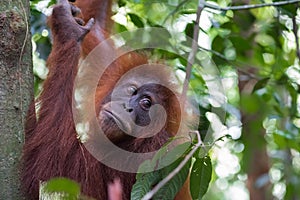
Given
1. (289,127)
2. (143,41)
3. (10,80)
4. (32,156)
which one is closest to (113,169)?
(32,156)

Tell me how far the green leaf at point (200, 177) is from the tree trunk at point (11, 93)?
0.83 meters

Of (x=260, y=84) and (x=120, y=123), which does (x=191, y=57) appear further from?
(x=260, y=84)

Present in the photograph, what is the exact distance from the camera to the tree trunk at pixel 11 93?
2.80m

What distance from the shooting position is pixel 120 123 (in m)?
3.49

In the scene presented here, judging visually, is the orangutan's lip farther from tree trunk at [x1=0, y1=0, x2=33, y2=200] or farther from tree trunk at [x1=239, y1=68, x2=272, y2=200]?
tree trunk at [x1=239, y1=68, x2=272, y2=200]

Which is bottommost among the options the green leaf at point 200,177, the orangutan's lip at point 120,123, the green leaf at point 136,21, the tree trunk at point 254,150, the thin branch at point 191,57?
the tree trunk at point 254,150

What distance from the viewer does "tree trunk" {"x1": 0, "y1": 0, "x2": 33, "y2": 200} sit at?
2.80 metres

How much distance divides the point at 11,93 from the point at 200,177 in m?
0.97

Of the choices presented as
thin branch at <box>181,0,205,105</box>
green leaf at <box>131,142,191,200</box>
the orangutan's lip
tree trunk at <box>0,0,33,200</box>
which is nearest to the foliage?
thin branch at <box>181,0,205,105</box>

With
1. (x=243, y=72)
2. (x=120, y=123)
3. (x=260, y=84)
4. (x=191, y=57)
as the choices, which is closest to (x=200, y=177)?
(x=191, y=57)

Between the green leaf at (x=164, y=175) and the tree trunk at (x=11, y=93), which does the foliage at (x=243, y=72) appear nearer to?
the green leaf at (x=164, y=175)

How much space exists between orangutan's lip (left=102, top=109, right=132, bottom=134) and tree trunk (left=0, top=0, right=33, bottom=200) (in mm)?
699

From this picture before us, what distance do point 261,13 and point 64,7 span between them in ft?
9.22

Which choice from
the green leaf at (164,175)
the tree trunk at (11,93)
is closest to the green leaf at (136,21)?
the tree trunk at (11,93)
